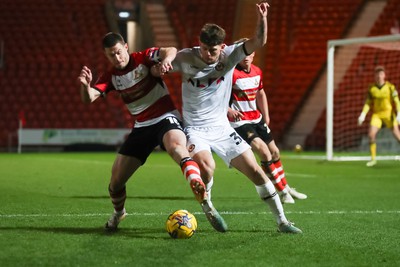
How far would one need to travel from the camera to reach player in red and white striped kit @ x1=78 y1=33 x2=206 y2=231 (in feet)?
20.0

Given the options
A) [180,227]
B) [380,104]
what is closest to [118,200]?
[180,227]

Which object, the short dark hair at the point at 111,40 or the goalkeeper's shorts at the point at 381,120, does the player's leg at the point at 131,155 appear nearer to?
the short dark hair at the point at 111,40

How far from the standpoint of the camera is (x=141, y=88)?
624 cm

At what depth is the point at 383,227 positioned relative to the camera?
6465mm

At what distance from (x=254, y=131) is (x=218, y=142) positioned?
268 cm

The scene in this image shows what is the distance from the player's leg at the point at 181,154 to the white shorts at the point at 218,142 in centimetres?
15

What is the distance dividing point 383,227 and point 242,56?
80.6 inches

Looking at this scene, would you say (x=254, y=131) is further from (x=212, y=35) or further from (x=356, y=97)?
(x=356, y=97)

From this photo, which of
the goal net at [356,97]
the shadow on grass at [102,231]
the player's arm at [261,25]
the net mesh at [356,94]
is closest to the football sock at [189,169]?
the shadow on grass at [102,231]

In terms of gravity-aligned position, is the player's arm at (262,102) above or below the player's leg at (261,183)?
below

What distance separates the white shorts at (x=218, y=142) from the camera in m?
6.03

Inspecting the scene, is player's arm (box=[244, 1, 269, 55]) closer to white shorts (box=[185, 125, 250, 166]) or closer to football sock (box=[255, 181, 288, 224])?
white shorts (box=[185, 125, 250, 166])

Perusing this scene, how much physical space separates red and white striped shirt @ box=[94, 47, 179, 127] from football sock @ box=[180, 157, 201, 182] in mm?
600

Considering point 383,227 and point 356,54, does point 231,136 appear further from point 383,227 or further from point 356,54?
point 356,54
